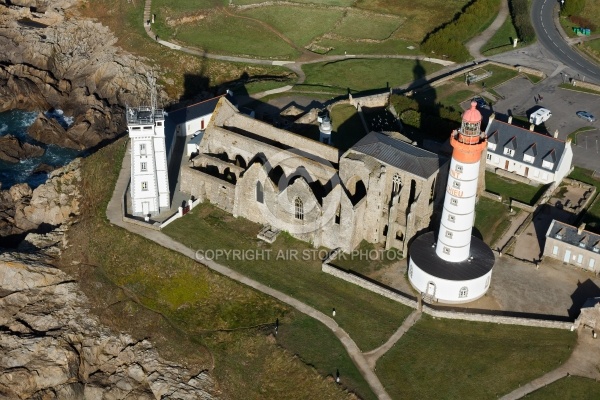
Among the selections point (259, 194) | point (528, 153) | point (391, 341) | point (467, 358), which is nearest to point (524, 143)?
point (528, 153)

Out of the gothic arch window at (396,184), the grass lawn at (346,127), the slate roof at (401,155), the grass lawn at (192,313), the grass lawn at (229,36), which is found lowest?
the grass lawn at (192,313)

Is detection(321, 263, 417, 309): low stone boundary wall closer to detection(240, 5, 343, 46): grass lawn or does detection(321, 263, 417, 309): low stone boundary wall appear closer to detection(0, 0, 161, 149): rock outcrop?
detection(0, 0, 161, 149): rock outcrop

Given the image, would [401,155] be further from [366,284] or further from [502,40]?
[502,40]

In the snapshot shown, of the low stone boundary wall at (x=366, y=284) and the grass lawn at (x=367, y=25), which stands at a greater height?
the grass lawn at (x=367, y=25)

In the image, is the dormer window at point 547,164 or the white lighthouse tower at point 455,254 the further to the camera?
the dormer window at point 547,164

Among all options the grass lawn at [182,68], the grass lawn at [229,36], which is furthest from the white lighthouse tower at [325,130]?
the grass lawn at [229,36]

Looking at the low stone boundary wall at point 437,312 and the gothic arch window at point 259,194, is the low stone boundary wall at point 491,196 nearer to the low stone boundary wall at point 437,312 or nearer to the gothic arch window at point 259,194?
the low stone boundary wall at point 437,312

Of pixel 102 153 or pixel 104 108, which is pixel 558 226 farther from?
pixel 104 108
